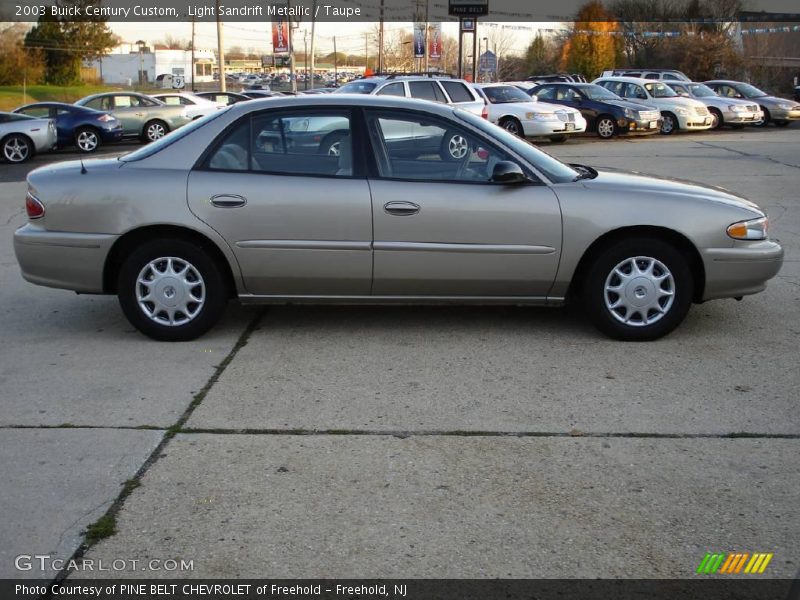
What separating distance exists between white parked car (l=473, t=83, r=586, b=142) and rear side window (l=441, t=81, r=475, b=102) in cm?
304

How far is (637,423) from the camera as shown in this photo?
4.68 meters

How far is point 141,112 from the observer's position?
25.0m

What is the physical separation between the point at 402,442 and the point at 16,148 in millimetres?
18630

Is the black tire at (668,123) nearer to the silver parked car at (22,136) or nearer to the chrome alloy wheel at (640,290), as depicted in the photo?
the silver parked car at (22,136)

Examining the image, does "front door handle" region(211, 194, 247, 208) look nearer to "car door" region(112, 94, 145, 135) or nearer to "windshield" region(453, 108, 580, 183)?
"windshield" region(453, 108, 580, 183)

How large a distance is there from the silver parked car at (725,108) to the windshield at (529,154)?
22858mm

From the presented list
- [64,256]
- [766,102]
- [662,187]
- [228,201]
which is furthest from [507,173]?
[766,102]

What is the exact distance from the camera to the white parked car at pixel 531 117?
22.9 m

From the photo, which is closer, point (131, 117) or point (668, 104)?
point (131, 117)

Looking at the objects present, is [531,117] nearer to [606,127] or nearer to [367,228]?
[606,127]

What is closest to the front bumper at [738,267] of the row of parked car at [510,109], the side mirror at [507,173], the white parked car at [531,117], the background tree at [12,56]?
the side mirror at [507,173]

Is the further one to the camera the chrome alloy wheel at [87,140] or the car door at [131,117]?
the car door at [131,117]

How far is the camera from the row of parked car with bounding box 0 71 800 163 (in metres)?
20.5

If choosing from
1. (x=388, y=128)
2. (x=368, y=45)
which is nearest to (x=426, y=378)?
(x=388, y=128)
